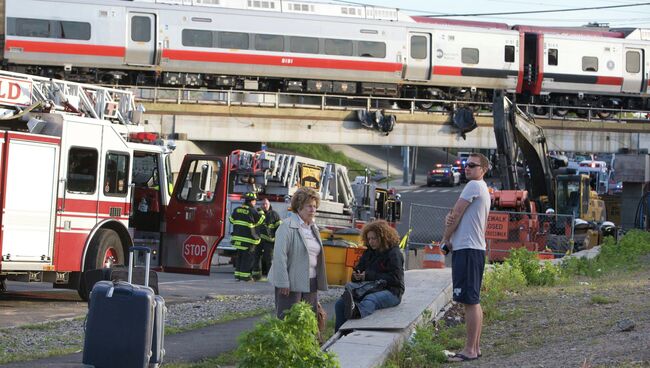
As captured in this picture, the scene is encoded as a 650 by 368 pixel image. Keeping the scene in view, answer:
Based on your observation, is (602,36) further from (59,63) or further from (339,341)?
(339,341)

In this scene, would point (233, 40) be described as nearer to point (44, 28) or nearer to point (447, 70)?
point (44, 28)

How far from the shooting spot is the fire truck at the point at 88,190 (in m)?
14.9

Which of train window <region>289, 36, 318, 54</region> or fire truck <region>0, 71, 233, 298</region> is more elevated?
train window <region>289, 36, 318, 54</region>

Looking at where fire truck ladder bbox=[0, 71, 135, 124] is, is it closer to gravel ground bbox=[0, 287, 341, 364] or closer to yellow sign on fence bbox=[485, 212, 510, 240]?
gravel ground bbox=[0, 287, 341, 364]

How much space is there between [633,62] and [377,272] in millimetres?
38773

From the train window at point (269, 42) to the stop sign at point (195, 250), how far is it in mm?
25671

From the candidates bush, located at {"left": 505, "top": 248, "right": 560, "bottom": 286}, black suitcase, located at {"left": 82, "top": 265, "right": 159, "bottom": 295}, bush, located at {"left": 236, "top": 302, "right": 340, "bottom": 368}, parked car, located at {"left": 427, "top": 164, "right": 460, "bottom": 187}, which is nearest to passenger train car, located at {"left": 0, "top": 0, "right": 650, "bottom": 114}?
parked car, located at {"left": 427, "top": 164, "right": 460, "bottom": 187}

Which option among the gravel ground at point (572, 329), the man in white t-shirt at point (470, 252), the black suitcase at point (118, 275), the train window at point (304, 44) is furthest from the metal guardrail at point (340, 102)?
the man in white t-shirt at point (470, 252)

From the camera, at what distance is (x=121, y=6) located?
40.6m

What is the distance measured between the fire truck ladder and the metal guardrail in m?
23.4

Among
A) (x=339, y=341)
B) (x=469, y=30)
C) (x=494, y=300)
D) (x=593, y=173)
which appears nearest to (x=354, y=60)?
(x=469, y=30)

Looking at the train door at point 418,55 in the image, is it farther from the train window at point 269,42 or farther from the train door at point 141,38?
the train door at point 141,38

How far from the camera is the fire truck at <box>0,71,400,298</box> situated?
48.8 feet

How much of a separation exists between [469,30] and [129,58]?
1314 cm
